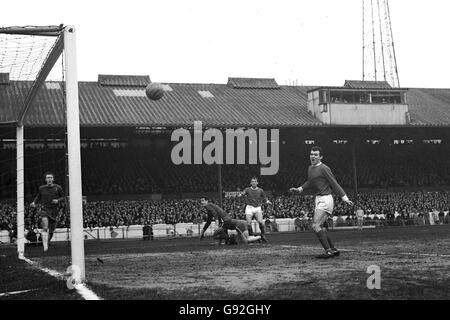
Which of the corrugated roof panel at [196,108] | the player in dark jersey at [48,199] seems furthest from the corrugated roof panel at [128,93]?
the player in dark jersey at [48,199]

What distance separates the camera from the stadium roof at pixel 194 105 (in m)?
35.9

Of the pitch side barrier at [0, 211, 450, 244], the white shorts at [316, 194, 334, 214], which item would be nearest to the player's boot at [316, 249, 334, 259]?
the white shorts at [316, 194, 334, 214]

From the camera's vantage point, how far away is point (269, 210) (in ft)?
122

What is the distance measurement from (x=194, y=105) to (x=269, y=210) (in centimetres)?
862

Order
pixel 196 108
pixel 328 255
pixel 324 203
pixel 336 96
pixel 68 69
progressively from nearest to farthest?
pixel 68 69 → pixel 328 255 → pixel 324 203 → pixel 196 108 → pixel 336 96

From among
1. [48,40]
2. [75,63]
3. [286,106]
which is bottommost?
[75,63]

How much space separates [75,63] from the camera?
8.11m

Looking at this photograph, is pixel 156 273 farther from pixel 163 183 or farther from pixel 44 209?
pixel 163 183

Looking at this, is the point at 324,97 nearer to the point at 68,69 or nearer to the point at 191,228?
the point at 191,228

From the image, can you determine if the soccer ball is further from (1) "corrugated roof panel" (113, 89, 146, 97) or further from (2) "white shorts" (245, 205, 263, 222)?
(1) "corrugated roof panel" (113, 89, 146, 97)

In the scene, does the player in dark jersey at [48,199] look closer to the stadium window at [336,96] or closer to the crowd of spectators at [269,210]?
the crowd of spectators at [269,210]

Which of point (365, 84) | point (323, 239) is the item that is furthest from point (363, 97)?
point (323, 239)
